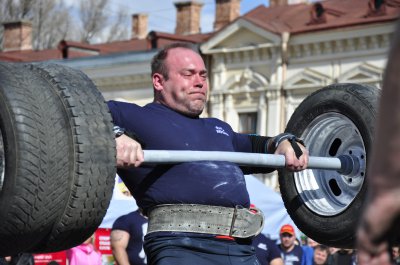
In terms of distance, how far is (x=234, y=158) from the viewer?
16.8ft

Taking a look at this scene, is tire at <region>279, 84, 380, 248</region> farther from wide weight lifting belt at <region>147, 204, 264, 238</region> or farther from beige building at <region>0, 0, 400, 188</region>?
beige building at <region>0, 0, 400, 188</region>

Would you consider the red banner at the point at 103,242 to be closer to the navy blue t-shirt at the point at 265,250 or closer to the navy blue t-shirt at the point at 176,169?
the navy blue t-shirt at the point at 265,250

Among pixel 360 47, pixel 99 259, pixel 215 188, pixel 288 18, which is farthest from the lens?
pixel 288 18

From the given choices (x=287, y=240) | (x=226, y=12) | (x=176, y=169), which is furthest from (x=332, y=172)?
(x=226, y=12)

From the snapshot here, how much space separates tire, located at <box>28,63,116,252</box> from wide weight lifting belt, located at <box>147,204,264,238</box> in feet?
1.61

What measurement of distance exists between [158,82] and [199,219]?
0.81m

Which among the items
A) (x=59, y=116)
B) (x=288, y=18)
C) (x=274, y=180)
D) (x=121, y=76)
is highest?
(x=59, y=116)

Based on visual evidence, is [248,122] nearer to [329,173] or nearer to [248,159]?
[329,173]

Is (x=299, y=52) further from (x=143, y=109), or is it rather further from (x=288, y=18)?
(x=143, y=109)

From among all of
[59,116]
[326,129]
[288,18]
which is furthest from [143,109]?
[288,18]

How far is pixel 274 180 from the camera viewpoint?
115 ft

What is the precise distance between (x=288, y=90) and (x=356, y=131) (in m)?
30.1

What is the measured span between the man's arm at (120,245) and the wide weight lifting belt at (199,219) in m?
5.17

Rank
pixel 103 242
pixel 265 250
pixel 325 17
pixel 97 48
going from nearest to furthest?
1. pixel 265 250
2. pixel 103 242
3. pixel 325 17
4. pixel 97 48
